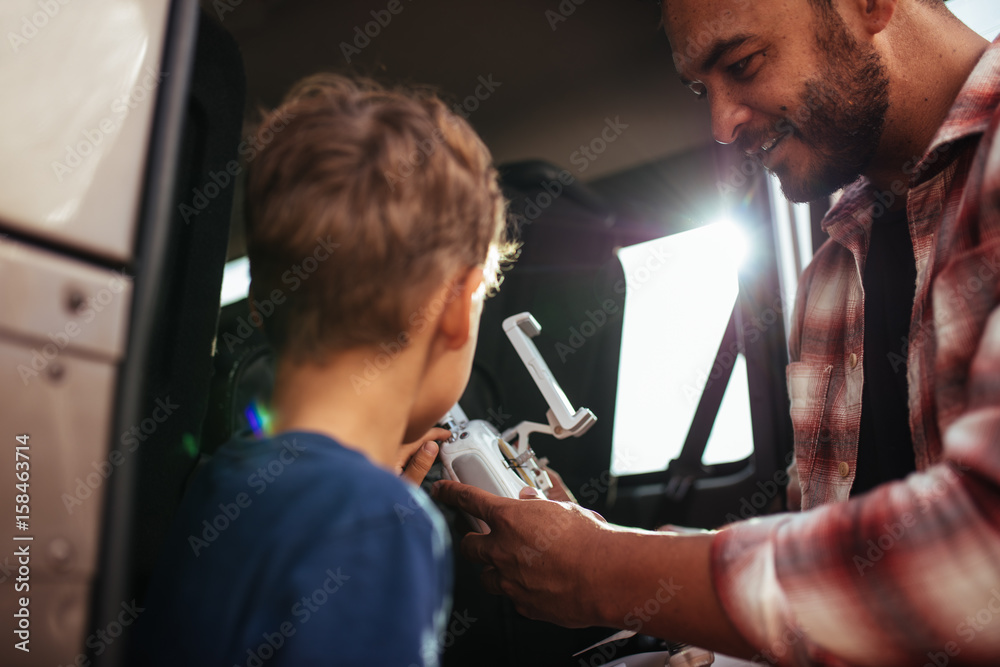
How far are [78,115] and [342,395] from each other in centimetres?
36

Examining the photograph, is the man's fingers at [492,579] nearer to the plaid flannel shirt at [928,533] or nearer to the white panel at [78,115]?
the plaid flannel shirt at [928,533]

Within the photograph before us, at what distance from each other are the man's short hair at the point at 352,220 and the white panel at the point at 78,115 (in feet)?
0.57

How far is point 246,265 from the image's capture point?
69.7 inches

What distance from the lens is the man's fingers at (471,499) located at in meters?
1.02

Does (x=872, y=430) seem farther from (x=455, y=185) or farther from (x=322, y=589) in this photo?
(x=322, y=589)

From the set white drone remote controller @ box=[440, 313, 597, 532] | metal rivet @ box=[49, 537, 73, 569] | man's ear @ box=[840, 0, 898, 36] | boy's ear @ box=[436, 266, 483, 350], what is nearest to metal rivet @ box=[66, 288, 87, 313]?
metal rivet @ box=[49, 537, 73, 569]

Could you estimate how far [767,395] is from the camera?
2.07 meters

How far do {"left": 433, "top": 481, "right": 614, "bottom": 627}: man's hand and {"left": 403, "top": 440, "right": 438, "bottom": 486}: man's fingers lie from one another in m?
0.10

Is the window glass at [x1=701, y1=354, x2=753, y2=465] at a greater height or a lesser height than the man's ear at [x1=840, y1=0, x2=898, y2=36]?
lesser

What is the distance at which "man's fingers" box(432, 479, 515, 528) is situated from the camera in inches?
40.3

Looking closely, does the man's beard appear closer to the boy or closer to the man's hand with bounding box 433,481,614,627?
the boy

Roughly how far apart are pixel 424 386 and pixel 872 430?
91cm

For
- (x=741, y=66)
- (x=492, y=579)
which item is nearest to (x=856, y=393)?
(x=741, y=66)

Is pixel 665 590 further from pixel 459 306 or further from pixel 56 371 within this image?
pixel 56 371
